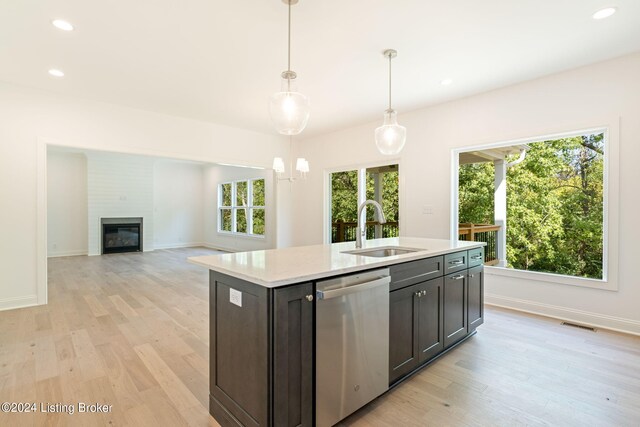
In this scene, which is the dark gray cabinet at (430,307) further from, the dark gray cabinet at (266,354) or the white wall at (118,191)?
the white wall at (118,191)

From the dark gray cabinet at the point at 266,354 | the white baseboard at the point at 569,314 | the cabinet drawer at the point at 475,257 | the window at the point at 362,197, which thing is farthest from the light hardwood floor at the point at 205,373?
the window at the point at 362,197

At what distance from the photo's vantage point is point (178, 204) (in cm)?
989

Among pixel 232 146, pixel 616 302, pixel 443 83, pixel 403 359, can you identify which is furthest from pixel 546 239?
pixel 232 146

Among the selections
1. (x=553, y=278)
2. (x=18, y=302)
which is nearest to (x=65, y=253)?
(x=18, y=302)

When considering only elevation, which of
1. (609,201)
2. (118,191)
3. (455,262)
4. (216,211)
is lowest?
(455,262)

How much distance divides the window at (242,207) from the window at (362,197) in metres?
2.65

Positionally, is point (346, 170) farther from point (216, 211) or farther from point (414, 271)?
point (216, 211)

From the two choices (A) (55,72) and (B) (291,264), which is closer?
(B) (291,264)

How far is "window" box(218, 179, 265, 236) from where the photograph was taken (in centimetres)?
834

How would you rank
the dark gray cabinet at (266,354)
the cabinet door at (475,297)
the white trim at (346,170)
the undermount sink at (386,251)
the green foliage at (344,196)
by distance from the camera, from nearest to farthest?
the dark gray cabinet at (266,354) → the undermount sink at (386,251) → the cabinet door at (475,297) → the white trim at (346,170) → the green foliage at (344,196)

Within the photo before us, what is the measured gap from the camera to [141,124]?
15.7 feet

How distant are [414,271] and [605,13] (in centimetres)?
253

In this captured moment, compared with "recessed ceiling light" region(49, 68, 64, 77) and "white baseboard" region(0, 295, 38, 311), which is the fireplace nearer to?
"white baseboard" region(0, 295, 38, 311)

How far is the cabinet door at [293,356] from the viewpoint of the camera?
1468 millimetres
